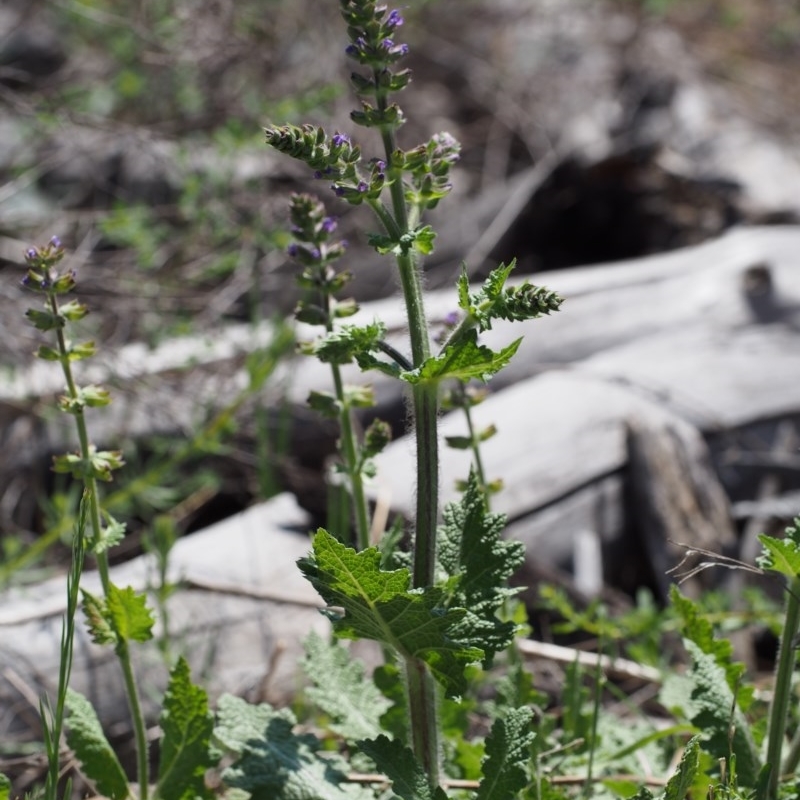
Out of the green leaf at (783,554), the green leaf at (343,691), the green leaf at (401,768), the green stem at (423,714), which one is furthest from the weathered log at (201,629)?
the green leaf at (783,554)

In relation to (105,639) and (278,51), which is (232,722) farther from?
(278,51)

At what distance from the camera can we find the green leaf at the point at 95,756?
2088 mm

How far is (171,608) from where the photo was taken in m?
3.34

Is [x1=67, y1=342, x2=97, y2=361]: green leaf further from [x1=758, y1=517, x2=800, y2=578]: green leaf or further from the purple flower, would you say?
[x1=758, y1=517, x2=800, y2=578]: green leaf

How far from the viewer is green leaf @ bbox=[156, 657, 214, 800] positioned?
2.07m

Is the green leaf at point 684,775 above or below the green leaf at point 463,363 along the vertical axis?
below

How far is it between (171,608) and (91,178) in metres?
4.22

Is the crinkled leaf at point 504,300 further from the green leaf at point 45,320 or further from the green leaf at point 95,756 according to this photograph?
the green leaf at point 95,756

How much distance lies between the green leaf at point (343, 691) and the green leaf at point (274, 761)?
0.08m

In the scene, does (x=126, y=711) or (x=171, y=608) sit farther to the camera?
(x=171, y=608)

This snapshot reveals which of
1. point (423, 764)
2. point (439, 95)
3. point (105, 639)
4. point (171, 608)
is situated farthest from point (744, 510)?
point (439, 95)

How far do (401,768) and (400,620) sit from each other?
267 millimetres

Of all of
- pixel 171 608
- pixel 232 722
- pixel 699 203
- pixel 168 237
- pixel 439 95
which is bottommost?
pixel 232 722

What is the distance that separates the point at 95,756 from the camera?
209cm
